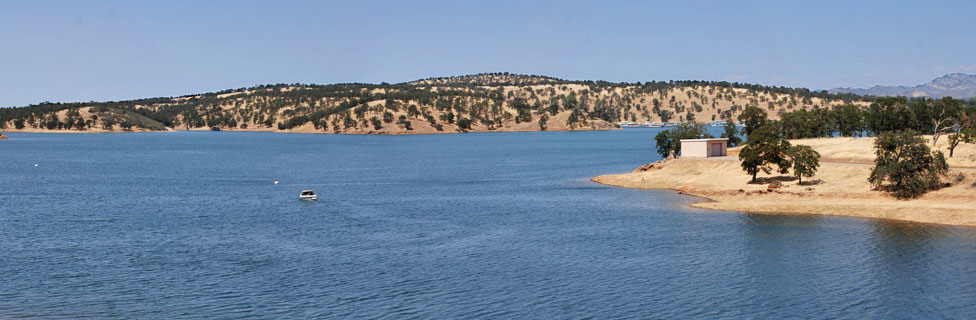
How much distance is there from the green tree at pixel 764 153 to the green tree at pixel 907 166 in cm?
1278

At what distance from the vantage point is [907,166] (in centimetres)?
8006

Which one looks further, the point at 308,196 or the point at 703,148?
the point at 703,148

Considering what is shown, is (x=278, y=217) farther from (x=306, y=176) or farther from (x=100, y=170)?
(x=100, y=170)

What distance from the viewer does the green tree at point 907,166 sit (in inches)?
3154

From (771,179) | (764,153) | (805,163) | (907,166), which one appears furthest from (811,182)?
(907,166)

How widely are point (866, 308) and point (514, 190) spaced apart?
2523 inches

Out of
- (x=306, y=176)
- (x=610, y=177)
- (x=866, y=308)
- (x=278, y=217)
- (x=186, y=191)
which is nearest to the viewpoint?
Answer: (x=866, y=308)

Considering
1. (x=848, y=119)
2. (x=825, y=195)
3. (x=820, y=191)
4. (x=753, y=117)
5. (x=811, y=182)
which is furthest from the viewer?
(x=848, y=119)

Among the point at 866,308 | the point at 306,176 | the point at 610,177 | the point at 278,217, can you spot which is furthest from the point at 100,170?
the point at 866,308

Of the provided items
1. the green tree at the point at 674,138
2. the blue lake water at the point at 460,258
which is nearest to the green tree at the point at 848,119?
the green tree at the point at 674,138

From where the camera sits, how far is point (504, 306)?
44938 mm

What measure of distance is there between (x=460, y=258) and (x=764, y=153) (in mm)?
50432

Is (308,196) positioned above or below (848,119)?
below

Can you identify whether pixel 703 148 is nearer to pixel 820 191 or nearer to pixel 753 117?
pixel 820 191
